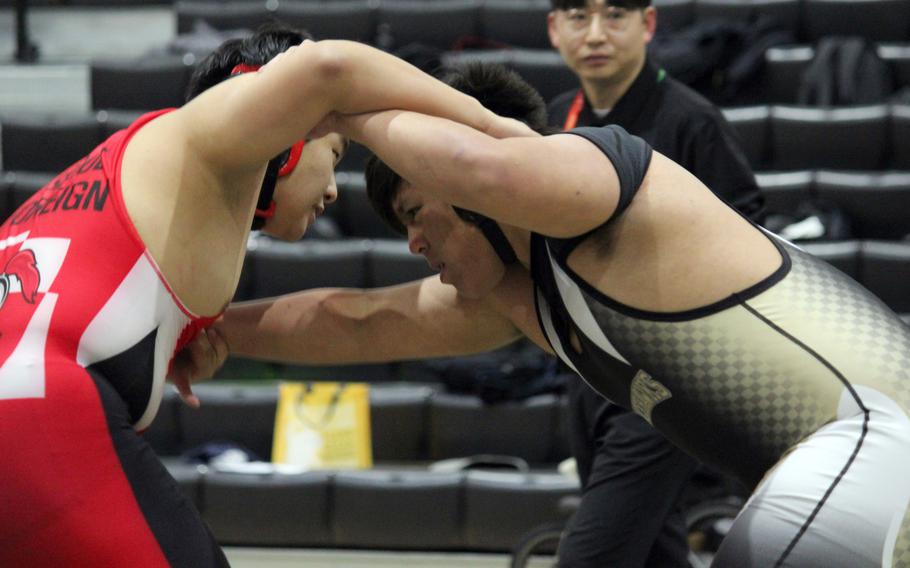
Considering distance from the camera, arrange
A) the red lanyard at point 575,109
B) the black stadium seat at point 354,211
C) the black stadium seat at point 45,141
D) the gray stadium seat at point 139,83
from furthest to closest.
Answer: the gray stadium seat at point 139,83 < the black stadium seat at point 45,141 < the black stadium seat at point 354,211 < the red lanyard at point 575,109

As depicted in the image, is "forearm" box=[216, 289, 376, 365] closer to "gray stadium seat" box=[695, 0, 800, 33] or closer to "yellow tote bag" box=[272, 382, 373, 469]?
"yellow tote bag" box=[272, 382, 373, 469]

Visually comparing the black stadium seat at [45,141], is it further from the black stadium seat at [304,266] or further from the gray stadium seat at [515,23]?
the gray stadium seat at [515,23]

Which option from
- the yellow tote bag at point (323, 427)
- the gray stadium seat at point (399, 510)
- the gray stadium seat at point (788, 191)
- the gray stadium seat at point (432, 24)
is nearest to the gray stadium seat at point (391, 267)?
the yellow tote bag at point (323, 427)

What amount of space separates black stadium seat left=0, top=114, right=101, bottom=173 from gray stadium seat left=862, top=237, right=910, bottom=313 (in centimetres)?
297

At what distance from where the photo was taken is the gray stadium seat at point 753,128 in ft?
16.1

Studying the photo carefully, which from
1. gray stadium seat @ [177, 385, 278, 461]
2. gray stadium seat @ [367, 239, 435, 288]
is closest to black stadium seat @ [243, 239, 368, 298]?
gray stadium seat @ [367, 239, 435, 288]

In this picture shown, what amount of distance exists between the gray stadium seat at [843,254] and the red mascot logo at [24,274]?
3.16m

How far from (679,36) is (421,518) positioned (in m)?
2.27

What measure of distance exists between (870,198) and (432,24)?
202 centimetres

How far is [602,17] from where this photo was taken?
9.94ft

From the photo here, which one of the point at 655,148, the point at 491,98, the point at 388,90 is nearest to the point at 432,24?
the point at 655,148

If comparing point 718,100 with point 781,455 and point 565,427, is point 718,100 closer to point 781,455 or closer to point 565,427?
point 565,427

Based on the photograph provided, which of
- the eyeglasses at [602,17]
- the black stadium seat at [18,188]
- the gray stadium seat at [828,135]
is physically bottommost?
the black stadium seat at [18,188]

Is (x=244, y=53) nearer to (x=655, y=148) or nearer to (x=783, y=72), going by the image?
(x=655, y=148)
